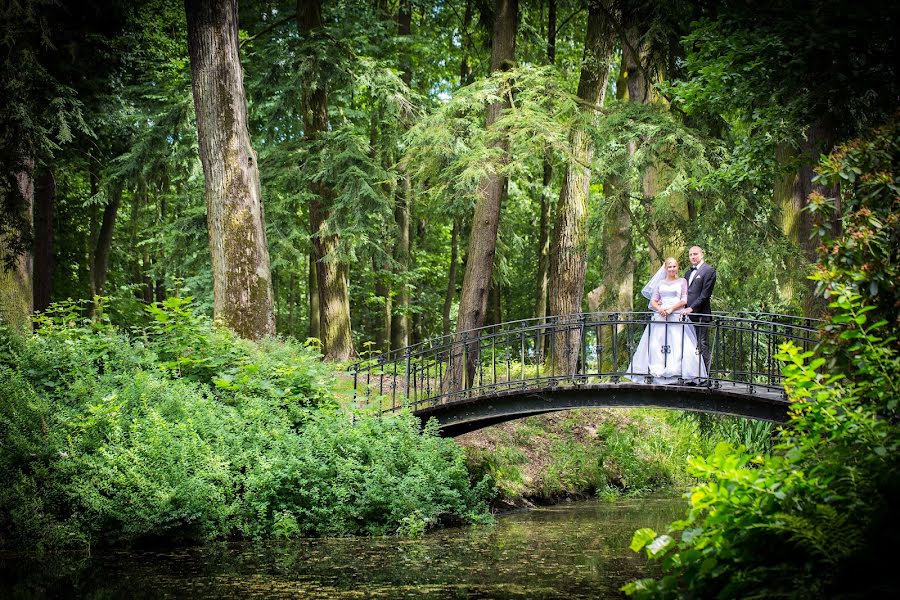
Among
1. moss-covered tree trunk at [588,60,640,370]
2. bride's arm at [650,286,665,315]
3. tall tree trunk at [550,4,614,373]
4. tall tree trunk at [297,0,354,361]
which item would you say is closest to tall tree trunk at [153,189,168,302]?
tall tree trunk at [297,0,354,361]

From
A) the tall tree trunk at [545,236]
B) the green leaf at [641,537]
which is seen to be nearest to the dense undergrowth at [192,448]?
the green leaf at [641,537]

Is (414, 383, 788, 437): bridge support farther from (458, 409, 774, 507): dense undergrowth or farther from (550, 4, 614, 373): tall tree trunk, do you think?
(550, 4, 614, 373): tall tree trunk

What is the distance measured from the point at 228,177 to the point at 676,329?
6.81m

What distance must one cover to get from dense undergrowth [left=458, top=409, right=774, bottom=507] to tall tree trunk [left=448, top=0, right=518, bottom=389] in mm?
1790

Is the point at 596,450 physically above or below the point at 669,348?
below

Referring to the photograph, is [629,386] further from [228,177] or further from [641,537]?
[228,177]

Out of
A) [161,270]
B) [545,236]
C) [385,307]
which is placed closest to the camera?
[161,270]

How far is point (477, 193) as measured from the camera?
1388cm

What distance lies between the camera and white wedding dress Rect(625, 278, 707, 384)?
11.0 metres

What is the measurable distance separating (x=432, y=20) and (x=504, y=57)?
928 centimetres

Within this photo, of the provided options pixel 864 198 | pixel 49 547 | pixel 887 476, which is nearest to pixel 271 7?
pixel 49 547

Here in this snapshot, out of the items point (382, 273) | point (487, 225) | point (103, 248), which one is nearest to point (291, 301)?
point (103, 248)

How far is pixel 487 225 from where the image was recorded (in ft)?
48.2

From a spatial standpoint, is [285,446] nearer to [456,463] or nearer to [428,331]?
[456,463]
